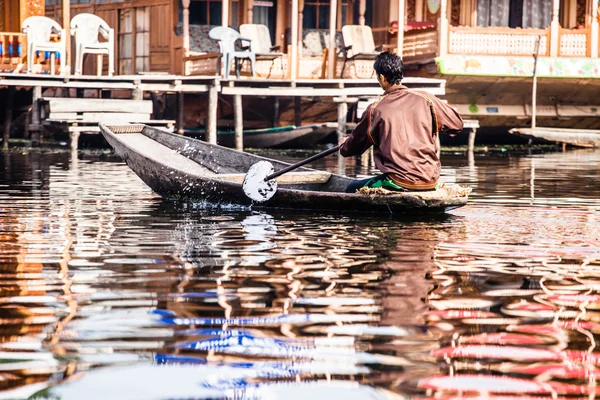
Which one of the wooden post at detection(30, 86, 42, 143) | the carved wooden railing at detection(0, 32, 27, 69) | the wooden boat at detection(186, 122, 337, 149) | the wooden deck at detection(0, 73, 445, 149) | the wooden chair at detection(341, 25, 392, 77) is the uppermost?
the wooden chair at detection(341, 25, 392, 77)

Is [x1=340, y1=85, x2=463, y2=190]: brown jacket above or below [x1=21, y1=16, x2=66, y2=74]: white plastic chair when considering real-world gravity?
below

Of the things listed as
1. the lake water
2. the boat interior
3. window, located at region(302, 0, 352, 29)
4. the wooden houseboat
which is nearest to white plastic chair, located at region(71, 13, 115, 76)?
the wooden houseboat

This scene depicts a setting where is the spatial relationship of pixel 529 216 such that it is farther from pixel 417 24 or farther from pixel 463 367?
pixel 417 24

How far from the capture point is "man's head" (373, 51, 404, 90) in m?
8.31

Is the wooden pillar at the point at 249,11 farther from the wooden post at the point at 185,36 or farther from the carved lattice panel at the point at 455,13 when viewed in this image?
the carved lattice panel at the point at 455,13

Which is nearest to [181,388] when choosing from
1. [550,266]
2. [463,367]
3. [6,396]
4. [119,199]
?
[6,396]

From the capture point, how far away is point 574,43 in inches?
912

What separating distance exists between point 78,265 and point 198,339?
2157mm

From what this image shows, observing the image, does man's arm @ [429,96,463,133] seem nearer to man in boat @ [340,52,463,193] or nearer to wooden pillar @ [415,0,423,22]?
man in boat @ [340,52,463,193]

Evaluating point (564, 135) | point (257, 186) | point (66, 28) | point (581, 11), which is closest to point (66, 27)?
point (66, 28)

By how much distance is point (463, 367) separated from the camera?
3.66m

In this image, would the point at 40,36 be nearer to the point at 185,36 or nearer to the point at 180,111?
the point at 185,36

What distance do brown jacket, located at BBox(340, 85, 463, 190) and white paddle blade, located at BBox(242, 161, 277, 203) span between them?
3.36 feet

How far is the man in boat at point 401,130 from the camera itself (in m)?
8.43
